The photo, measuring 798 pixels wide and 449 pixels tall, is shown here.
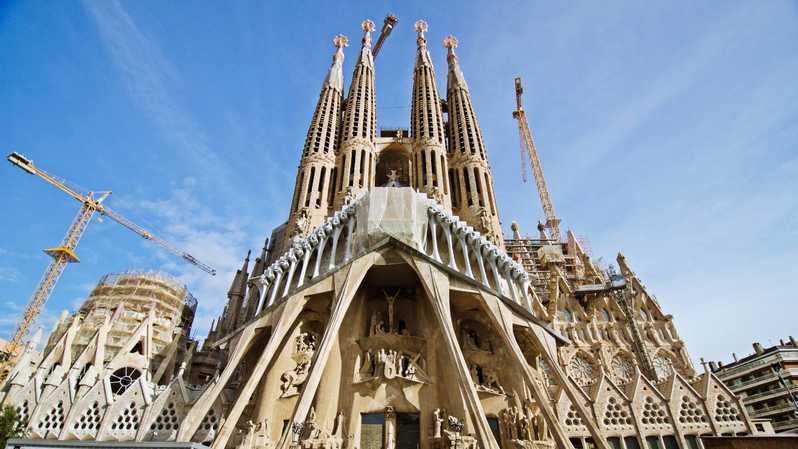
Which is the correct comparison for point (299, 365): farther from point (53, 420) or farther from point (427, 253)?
point (53, 420)

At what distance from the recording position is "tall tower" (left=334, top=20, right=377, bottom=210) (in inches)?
1047

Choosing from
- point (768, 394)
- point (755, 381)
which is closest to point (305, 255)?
point (768, 394)

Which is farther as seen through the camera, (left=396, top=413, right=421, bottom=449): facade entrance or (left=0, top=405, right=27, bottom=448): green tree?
(left=0, top=405, right=27, bottom=448): green tree

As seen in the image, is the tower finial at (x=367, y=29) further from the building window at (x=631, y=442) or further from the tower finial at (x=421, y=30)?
the building window at (x=631, y=442)

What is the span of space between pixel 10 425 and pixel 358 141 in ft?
76.6

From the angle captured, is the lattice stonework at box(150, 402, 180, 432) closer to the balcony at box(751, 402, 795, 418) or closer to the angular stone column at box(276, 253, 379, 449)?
the angular stone column at box(276, 253, 379, 449)

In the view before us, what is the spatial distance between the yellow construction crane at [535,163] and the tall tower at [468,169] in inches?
796

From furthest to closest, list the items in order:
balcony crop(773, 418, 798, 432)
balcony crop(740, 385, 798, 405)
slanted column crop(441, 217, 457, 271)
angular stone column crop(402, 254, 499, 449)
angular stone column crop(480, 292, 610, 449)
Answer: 1. balcony crop(740, 385, 798, 405)
2. balcony crop(773, 418, 798, 432)
3. slanted column crop(441, 217, 457, 271)
4. angular stone column crop(480, 292, 610, 449)
5. angular stone column crop(402, 254, 499, 449)

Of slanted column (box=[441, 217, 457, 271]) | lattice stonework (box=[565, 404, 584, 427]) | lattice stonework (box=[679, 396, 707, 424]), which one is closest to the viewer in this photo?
lattice stonework (box=[679, 396, 707, 424])

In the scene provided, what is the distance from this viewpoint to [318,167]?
27.1 metres

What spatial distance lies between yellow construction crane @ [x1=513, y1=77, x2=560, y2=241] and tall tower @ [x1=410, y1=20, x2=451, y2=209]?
2222 centimetres

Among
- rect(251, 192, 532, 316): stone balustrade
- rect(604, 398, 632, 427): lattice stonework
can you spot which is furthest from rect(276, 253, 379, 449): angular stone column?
rect(604, 398, 632, 427): lattice stonework

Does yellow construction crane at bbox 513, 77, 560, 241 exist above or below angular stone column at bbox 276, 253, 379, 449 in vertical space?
above

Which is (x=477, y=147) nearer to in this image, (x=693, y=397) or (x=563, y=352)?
(x=563, y=352)
